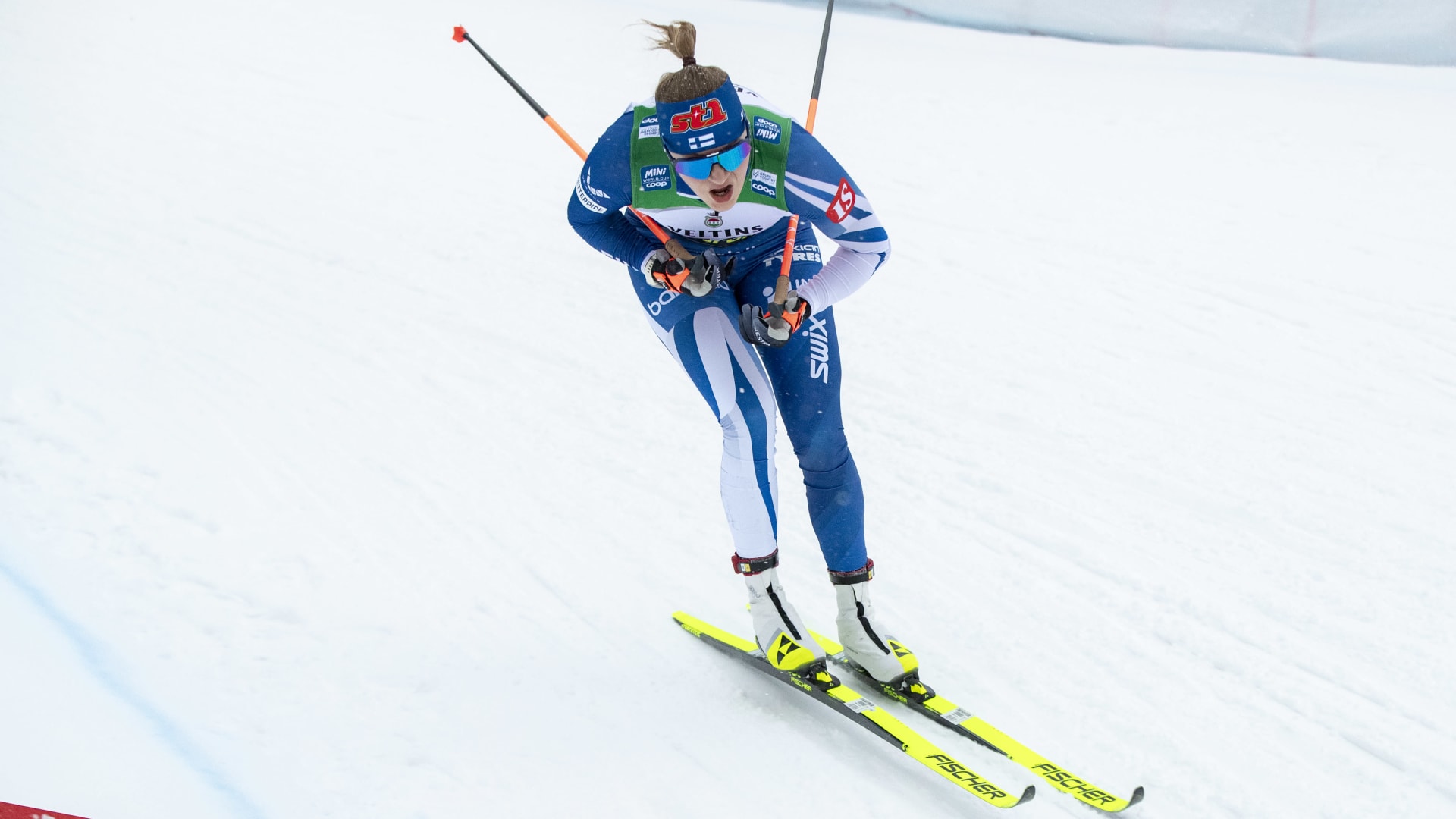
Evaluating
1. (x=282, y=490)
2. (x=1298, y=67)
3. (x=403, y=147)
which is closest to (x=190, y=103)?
(x=403, y=147)

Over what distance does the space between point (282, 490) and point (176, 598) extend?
825mm

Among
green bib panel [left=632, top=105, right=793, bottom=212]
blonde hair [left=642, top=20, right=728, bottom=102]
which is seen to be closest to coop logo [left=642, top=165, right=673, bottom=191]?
green bib panel [left=632, top=105, right=793, bottom=212]

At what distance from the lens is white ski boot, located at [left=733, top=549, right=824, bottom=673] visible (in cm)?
316

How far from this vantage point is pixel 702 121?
2.75 m

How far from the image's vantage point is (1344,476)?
4301mm

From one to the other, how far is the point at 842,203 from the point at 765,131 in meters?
0.27

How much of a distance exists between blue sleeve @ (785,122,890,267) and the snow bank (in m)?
7.71

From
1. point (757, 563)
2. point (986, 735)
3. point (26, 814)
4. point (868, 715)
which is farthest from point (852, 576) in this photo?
point (26, 814)

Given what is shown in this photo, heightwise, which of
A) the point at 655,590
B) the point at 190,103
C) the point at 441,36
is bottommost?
the point at 655,590

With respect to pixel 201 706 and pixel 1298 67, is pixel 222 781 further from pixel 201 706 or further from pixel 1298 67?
pixel 1298 67

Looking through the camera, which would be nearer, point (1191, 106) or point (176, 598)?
point (176, 598)

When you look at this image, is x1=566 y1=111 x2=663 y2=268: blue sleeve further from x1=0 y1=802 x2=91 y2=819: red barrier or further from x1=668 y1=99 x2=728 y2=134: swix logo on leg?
x1=0 y1=802 x2=91 y2=819: red barrier

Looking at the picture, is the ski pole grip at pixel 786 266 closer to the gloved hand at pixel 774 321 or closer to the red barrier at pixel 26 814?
the gloved hand at pixel 774 321

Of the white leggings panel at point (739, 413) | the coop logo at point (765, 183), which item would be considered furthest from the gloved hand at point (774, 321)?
the coop logo at point (765, 183)
